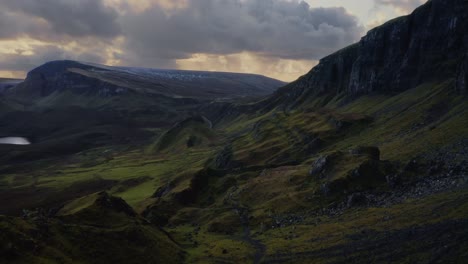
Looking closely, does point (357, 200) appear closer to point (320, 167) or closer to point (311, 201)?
point (311, 201)

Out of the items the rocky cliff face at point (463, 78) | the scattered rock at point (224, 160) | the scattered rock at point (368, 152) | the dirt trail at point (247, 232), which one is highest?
the rocky cliff face at point (463, 78)

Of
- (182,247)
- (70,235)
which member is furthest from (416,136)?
(70,235)

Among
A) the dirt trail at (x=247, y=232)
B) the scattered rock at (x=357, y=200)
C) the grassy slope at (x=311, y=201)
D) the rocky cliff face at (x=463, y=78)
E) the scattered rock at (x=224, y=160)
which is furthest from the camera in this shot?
the scattered rock at (x=224, y=160)

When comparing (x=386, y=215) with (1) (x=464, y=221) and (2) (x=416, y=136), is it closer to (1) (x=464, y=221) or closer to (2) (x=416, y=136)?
(1) (x=464, y=221)

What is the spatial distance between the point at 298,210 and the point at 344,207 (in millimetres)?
10782

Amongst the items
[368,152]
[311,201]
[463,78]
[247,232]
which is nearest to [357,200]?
[311,201]

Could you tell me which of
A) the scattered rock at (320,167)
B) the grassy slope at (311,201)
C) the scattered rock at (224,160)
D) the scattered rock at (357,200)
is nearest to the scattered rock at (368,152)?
the grassy slope at (311,201)

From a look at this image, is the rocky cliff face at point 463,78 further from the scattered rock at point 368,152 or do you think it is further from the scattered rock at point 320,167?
the scattered rock at point 320,167

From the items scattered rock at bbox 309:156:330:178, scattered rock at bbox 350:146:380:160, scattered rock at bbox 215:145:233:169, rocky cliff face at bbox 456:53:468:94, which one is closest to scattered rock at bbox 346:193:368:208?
scattered rock at bbox 309:156:330:178

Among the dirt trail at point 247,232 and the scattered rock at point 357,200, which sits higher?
the scattered rock at point 357,200

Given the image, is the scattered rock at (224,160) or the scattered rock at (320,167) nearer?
the scattered rock at (320,167)

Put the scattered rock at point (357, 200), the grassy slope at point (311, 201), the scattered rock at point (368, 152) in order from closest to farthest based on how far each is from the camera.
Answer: the grassy slope at point (311, 201) → the scattered rock at point (357, 200) → the scattered rock at point (368, 152)

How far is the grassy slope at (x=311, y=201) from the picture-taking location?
66.8m

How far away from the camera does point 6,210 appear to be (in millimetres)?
173375
